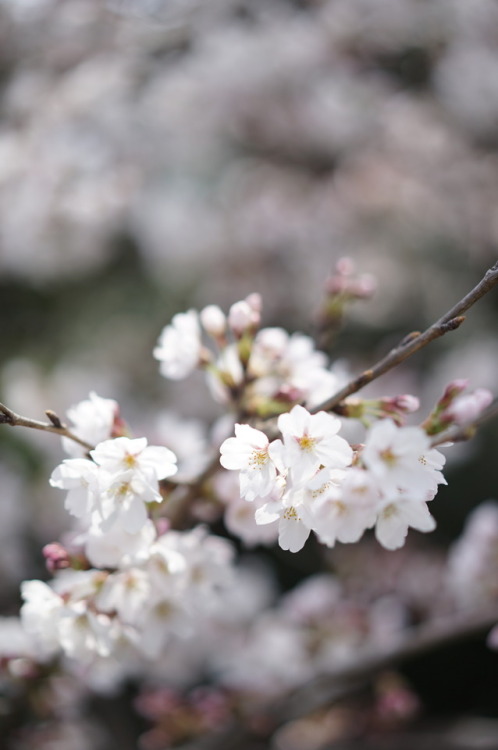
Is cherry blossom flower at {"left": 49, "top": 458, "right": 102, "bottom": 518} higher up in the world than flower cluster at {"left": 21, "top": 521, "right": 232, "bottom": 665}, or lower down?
higher up

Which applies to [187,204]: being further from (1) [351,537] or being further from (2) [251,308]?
(1) [351,537]

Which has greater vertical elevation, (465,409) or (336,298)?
(336,298)

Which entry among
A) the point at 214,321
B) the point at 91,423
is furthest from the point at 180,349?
A: the point at 91,423

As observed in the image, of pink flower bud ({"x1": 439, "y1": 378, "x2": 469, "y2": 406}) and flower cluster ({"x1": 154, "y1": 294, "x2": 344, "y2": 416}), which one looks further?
flower cluster ({"x1": 154, "y1": 294, "x2": 344, "y2": 416})

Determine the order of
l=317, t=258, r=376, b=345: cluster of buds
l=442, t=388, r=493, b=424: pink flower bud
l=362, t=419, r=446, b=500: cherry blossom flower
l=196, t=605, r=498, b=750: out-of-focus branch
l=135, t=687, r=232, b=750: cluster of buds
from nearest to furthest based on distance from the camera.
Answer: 1. l=362, t=419, r=446, b=500: cherry blossom flower
2. l=442, t=388, r=493, b=424: pink flower bud
3. l=317, t=258, r=376, b=345: cluster of buds
4. l=196, t=605, r=498, b=750: out-of-focus branch
5. l=135, t=687, r=232, b=750: cluster of buds

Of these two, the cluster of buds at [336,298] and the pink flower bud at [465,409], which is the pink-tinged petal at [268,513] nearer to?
the pink flower bud at [465,409]

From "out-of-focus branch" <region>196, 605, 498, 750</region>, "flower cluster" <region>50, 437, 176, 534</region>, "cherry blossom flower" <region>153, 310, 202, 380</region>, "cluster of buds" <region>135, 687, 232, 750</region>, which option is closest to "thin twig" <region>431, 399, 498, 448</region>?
"flower cluster" <region>50, 437, 176, 534</region>

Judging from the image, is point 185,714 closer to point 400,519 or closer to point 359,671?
point 359,671

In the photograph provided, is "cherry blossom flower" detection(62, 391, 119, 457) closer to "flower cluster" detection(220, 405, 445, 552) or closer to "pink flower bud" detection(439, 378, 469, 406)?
"flower cluster" detection(220, 405, 445, 552)
